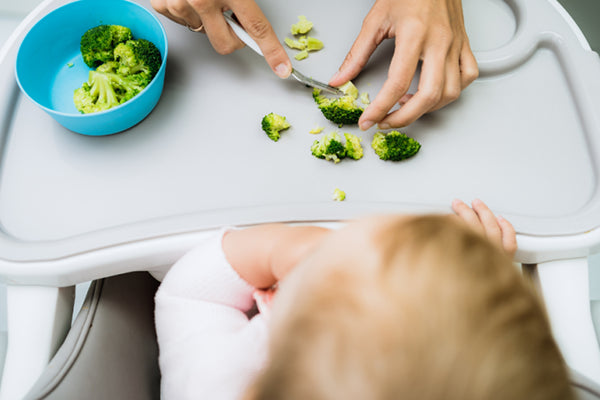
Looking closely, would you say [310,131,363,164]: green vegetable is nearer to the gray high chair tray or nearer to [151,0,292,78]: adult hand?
the gray high chair tray

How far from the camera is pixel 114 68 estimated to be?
688 millimetres

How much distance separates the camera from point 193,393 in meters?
0.56

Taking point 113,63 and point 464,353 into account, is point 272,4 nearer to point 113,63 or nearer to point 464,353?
point 113,63

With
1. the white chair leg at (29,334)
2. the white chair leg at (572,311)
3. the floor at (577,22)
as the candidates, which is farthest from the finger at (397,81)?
the floor at (577,22)

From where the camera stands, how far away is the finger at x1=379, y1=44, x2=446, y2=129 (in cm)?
64

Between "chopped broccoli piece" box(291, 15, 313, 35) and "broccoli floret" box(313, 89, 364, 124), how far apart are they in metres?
0.14

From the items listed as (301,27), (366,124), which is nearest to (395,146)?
(366,124)

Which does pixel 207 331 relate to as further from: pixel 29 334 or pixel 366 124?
pixel 366 124

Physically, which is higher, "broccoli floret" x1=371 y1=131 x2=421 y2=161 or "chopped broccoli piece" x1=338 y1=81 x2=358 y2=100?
"chopped broccoli piece" x1=338 y1=81 x2=358 y2=100

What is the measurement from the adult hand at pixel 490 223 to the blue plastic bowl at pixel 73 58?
0.48 meters

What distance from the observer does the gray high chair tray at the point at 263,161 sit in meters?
0.61

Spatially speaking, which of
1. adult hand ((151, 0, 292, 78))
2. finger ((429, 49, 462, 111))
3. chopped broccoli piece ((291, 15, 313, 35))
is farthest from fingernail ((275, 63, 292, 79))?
finger ((429, 49, 462, 111))

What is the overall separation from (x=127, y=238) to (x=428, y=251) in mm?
415

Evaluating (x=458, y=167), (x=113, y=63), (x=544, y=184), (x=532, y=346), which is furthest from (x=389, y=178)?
(x=113, y=63)
